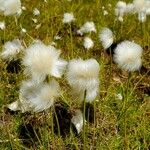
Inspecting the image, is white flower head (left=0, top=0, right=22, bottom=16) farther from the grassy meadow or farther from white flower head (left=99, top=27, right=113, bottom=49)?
white flower head (left=99, top=27, right=113, bottom=49)

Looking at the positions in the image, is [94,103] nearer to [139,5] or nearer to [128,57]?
[128,57]

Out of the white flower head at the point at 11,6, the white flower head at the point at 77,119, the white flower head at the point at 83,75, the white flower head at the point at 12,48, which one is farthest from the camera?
the white flower head at the point at 12,48

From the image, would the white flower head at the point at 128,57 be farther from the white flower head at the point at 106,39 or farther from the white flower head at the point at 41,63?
the white flower head at the point at 106,39

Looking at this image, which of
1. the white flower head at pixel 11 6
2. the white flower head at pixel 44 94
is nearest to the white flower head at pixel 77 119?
the white flower head at pixel 44 94

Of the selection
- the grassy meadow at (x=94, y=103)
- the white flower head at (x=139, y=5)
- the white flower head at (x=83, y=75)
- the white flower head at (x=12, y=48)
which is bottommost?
the grassy meadow at (x=94, y=103)

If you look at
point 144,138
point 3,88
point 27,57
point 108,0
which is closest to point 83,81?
point 27,57

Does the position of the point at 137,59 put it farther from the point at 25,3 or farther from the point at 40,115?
the point at 25,3
